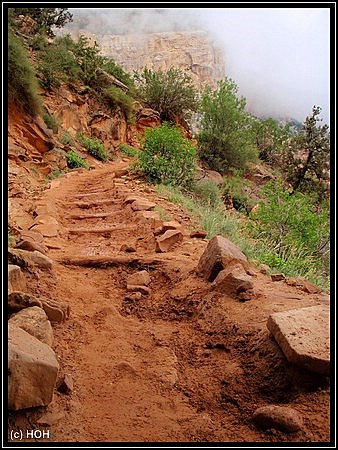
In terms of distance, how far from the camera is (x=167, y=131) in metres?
8.13

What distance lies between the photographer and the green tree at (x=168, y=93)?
18172 mm

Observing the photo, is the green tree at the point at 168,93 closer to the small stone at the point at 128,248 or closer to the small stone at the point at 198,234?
the small stone at the point at 198,234

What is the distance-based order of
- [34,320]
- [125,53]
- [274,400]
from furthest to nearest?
[125,53]
[34,320]
[274,400]

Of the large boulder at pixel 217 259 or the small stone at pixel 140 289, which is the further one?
the small stone at pixel 140 289

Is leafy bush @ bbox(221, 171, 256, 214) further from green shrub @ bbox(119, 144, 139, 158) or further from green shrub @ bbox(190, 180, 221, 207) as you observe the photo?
green shrub @ bbox(190, 180, 221, 207)

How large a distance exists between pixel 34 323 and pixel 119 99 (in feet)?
47.2

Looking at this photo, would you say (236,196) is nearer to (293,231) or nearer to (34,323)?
(293,231)

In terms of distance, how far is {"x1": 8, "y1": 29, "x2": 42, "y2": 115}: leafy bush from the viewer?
7227 mm

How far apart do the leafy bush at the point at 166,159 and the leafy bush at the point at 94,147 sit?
4.57 metres

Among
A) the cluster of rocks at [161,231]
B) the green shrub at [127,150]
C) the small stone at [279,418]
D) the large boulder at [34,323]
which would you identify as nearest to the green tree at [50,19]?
the green shrub at [127,150]

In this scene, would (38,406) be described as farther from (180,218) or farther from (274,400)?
(180,218)
